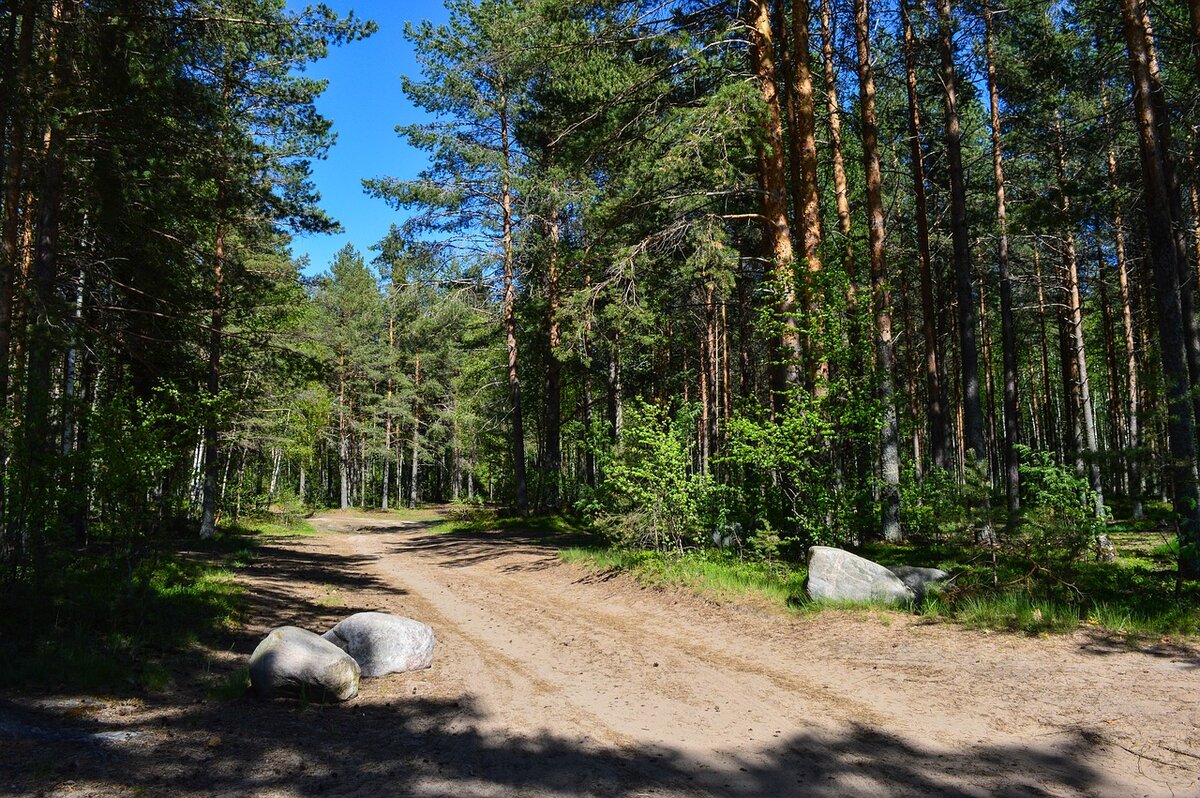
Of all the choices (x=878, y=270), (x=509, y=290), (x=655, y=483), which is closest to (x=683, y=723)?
(x=655, y=483)

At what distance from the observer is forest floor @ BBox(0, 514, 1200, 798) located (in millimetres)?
3912

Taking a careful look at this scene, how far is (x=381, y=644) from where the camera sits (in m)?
6.41

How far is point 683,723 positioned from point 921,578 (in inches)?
172

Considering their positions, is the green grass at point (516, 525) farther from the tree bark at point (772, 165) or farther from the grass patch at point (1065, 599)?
the grass patch at point (1065, 599)

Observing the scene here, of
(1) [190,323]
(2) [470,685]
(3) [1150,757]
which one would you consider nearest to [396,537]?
(1) [190,323]

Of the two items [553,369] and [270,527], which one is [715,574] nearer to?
[553,369]

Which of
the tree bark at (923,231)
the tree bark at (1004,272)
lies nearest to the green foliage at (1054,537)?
the tree bark at (923,231)

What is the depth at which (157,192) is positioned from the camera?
10344 mm

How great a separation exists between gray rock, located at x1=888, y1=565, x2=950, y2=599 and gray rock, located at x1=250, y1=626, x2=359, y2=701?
619 cm

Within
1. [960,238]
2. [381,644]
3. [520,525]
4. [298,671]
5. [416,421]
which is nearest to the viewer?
[298,671]

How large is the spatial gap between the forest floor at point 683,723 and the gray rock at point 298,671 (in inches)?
5.0

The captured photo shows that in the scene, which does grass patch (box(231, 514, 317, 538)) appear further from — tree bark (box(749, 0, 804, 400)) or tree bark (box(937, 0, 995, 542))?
tree bark (box(937, 0, 995, 542))

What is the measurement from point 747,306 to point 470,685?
1657 cm

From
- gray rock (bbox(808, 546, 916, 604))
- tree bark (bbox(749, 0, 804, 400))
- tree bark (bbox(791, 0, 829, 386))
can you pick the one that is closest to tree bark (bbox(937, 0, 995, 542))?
tree bark (bbox(791, 0, 829, 386))
